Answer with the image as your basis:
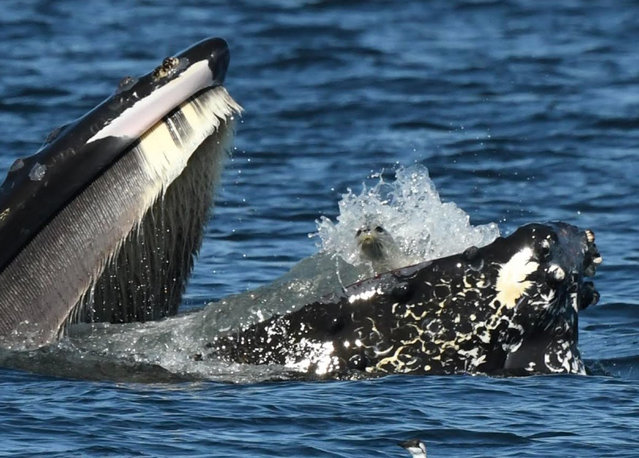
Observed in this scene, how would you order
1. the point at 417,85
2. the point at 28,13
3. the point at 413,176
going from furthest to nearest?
the point at 28,13, the point at 417,85, the point at 413,176

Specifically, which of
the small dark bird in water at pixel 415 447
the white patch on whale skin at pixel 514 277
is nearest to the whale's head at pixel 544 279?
the white patch on whale skin at pixel 514 277

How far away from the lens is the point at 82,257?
8.27m

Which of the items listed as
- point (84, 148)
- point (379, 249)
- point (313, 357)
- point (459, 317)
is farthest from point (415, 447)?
point (84, 148)

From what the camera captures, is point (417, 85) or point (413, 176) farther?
point (417, 85)

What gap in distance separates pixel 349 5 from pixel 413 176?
1568 cm

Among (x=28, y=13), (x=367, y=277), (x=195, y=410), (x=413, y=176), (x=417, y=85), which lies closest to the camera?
(x=195, y=410)

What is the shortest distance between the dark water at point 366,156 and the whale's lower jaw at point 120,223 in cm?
38

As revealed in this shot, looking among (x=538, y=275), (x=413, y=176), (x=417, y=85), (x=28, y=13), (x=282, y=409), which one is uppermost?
(x=28, y=13)

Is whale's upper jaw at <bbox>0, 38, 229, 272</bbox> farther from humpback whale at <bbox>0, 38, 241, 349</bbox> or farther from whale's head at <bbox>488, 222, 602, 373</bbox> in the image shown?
whale's head at <bbox>488, 222, 602, 373</bbox>

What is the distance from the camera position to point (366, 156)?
16.8 meters

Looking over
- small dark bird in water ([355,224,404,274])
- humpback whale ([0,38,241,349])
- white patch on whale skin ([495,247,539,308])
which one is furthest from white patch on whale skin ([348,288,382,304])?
humpback whale ([0,38,241,349])

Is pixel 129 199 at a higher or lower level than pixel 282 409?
higher

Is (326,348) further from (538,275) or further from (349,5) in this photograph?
(349,5)

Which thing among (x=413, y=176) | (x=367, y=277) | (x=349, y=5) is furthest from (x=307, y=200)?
(x=349, y=5)
